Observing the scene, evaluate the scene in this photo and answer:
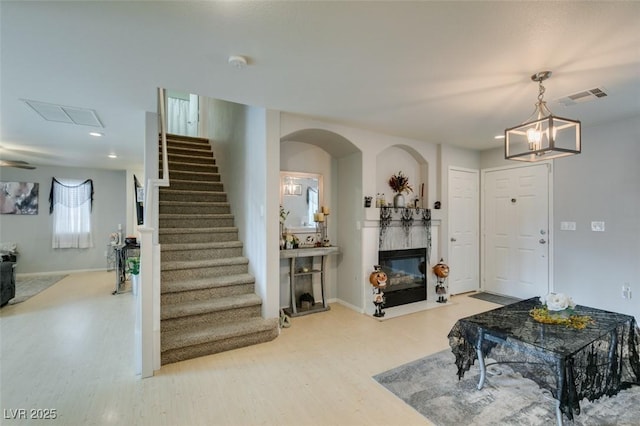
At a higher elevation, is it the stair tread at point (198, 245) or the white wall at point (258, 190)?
the white wall at point (258, 190)

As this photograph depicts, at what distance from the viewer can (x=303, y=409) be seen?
207 centimetres

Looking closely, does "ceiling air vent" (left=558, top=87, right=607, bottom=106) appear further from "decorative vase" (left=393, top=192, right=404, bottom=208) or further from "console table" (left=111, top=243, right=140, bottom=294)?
"console table" (left=111, top=243, right=140, bottom=294)

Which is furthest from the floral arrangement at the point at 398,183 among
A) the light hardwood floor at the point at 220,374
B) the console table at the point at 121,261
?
the console table at the point at 121,261

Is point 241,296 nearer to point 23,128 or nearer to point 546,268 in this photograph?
point 23,128

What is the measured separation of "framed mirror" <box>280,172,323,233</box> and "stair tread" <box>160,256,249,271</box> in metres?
0.81

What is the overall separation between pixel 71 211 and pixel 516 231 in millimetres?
9167

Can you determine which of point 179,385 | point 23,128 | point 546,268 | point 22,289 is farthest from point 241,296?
point 22,289

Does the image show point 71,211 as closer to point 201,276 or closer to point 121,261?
point 121,261

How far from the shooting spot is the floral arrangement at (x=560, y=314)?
216 cm

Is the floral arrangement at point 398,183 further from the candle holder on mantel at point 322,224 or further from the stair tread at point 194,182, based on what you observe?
the stair tread at point 194,182

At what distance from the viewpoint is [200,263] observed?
140 inches

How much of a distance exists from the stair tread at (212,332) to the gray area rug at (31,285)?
3607 millimetres

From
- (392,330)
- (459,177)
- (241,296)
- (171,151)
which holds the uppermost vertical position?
(171,151)

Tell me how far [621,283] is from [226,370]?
4.65 m
